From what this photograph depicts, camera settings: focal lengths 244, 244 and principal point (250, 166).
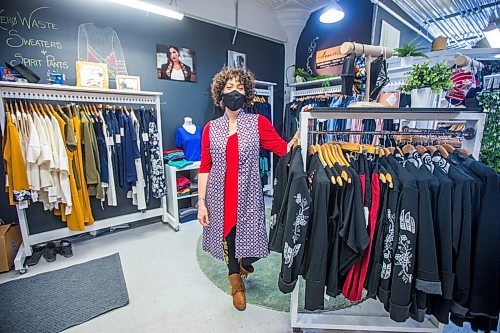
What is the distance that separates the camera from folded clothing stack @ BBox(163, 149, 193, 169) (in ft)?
10.2

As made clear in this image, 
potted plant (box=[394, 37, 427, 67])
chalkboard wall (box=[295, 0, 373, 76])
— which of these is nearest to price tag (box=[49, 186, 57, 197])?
potted plant (box=[394, 37, 427, 67])

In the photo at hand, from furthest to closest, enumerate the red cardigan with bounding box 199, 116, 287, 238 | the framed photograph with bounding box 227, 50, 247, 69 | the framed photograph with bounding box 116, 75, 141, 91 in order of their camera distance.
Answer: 1. the framed photograph with bounding box 227, 50, 247, 69
2. the framed photograph with bounding box 116, 75, 141, 91
3. the red cardigan with bounding box 199, 116, 287, 238

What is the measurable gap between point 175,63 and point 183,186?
5.64ft

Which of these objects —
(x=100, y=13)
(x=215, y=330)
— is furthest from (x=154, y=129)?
(x=215, y=330)

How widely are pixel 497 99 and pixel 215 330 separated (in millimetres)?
2635

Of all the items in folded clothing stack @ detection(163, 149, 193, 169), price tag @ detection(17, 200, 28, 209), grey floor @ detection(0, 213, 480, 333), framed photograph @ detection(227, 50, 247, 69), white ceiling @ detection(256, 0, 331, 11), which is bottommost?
grey floor @ detection(0, 213, 480, 333)

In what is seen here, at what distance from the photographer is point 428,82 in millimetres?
1397

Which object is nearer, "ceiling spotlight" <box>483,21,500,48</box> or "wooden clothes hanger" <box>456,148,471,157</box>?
"wooden clothes hanger" <box>456,148,471,157</box>

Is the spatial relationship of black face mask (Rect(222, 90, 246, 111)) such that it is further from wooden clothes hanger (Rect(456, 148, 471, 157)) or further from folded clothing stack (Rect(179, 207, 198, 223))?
→ folded clothing stack (Rect(179, 207, 198, 223))

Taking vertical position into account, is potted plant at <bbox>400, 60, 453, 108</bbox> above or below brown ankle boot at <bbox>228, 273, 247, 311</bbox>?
→ above

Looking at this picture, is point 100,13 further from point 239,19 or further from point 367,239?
point 367,239

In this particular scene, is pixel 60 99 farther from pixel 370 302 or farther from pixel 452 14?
pixel 452 14

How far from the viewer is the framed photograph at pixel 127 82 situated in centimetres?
288

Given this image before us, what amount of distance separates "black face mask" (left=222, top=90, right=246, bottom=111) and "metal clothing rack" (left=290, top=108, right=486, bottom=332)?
1.52ft
